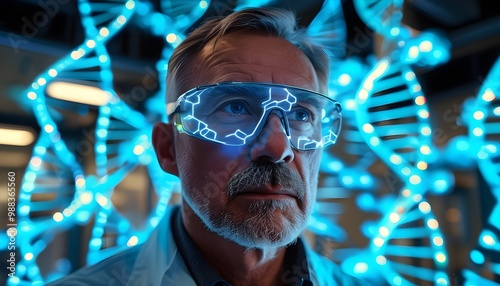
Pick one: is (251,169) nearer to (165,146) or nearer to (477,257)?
(165,146)

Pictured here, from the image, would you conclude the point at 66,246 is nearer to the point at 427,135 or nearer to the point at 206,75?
the point at 206,75

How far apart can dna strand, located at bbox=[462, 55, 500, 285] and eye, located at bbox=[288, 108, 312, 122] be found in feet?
2.68

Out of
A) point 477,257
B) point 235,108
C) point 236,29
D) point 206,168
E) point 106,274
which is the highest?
point 236,29

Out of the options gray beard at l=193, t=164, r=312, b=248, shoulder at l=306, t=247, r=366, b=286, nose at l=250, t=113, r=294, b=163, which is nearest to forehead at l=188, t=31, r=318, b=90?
nose at l=250, t=113, r=294, b=163

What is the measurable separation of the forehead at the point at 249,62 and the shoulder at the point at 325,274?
54 cm

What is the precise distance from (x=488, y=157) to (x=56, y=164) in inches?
60.4

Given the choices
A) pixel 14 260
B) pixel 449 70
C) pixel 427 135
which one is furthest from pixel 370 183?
pixel 14 260

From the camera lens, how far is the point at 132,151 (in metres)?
1.50

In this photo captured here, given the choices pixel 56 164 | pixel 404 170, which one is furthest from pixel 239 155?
pixel 404 170

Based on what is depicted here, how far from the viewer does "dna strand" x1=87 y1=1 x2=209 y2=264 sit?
1.43 metres

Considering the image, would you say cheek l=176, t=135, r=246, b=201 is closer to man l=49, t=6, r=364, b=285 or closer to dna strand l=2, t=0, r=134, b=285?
man l=49, t=6, r=364, b=285

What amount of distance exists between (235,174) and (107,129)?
61 cm

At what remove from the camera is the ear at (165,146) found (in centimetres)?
128

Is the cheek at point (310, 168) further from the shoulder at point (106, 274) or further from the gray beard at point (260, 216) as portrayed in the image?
the shoulder at point (106, 274)
